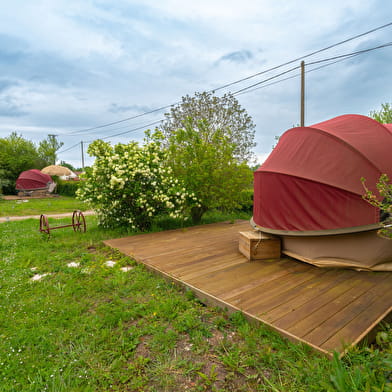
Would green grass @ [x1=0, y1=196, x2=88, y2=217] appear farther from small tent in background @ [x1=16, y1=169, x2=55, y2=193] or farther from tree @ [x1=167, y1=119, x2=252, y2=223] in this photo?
small tent in background @ [x1=16, y1=169, x2=55, y2=193]

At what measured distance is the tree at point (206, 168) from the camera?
23.6ft

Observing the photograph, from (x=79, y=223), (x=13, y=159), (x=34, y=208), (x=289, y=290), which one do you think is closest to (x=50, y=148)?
(x=13, y=159)

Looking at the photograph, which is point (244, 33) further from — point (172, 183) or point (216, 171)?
point (172, 183)

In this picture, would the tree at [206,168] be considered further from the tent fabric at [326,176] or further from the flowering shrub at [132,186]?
the tent fabric at [326,176]

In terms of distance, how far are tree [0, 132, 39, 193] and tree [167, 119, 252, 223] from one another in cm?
1977

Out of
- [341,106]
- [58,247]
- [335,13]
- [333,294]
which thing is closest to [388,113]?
[341,106]

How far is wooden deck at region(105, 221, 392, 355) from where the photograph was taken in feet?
7.22

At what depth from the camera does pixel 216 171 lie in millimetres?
7285

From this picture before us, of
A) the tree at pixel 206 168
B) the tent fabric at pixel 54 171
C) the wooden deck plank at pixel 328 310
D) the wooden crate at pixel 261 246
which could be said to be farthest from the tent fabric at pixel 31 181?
the wooden deck plank at pixel 328 310

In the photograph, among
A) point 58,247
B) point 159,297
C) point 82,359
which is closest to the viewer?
point 82,359

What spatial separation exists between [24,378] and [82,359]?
410 mm

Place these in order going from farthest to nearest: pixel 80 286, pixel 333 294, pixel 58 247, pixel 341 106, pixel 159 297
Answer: pixel 341 106
pixel 58 247
pixel 80 286
pixel 159 297
pixel 333 294

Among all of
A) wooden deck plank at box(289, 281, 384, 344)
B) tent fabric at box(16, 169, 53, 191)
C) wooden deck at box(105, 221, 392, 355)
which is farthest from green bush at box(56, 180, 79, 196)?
wooden deck plank at box(289, 281, 384, 344)

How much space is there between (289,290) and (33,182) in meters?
24.1
